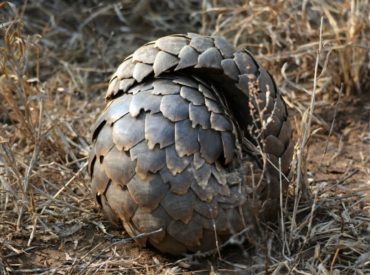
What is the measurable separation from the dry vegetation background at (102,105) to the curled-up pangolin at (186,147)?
10 centimetres

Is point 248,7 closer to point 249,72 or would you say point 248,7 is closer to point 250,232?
point 249,72

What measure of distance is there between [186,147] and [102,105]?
53.9 inches

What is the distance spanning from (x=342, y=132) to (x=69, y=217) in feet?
4.09

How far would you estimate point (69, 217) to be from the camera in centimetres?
272

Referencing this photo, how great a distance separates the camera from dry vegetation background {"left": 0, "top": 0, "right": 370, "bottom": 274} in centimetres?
245

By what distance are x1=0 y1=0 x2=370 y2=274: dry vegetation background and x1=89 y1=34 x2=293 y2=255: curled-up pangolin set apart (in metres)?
0.10

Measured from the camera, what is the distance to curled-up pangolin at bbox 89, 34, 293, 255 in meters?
2.32

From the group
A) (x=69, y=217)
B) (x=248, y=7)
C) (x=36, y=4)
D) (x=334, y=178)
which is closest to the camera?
(x=69, y=217)

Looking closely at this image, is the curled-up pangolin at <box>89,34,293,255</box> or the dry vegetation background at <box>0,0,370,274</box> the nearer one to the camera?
the curled-up pangolin at <box>89,34,293,255</box>

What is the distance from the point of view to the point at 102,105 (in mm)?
3631

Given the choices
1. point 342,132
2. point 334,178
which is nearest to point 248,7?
point 342,132

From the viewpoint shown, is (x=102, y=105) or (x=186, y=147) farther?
(x=102, y=105)

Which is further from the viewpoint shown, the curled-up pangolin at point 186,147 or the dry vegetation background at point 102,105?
the dry vegetation background at point 102,105

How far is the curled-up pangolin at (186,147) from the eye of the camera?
2.32 meters
